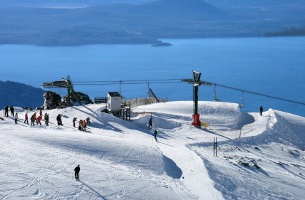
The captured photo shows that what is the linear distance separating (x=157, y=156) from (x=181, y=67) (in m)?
102

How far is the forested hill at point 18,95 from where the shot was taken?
8212cm

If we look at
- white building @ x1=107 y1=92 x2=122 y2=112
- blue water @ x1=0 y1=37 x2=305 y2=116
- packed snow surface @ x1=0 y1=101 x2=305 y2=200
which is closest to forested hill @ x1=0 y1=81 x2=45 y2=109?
blue water @ x1=0 y1=37 x2=305 y2=116

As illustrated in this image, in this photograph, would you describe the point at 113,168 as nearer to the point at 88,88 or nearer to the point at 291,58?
the point at 88,88

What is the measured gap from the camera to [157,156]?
27.5 m

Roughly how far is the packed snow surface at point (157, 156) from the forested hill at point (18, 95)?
44.2m

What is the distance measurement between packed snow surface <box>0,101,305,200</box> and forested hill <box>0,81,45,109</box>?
44.2 m

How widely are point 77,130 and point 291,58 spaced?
117145 millimetres

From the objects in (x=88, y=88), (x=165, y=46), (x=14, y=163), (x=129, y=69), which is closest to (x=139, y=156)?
(x=14, y=163)

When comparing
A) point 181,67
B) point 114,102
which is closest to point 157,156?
point 114,102

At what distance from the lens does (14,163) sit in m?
24.2

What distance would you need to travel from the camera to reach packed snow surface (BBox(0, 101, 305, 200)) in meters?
22.8

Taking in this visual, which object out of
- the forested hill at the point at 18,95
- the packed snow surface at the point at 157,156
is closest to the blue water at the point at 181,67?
the forested hill at the point at 18,95

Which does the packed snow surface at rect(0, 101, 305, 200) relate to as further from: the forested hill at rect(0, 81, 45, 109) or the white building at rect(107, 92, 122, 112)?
the forested hill at rect(0, 81, 45, 109)

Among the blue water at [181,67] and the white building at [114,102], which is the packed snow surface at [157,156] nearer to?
the white building at [114,102]
